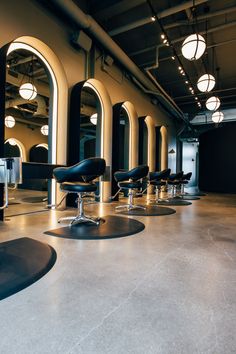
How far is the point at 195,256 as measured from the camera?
193 centimetres

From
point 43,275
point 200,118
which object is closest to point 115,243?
point 43,275

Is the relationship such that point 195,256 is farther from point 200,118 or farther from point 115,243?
point 200,118

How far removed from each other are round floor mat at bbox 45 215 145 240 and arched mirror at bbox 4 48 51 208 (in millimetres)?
3287

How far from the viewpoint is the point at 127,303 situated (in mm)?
1188

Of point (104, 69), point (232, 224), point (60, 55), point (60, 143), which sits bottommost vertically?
point (232, 224)

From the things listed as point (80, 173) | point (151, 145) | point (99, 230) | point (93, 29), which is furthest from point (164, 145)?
point (99, 230)

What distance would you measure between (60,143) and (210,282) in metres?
3.68

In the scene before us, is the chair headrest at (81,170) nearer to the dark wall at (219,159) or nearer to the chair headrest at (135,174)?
the chair headrest at (135,174)

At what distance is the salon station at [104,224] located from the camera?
3.26ft

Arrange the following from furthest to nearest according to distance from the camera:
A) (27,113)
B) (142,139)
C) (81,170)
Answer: (27,113) < (142,139) < (81,170)

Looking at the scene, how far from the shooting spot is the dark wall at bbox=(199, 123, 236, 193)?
10.5 m

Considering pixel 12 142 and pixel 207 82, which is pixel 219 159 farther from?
pixel 12 142

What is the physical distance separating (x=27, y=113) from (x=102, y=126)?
6779mm

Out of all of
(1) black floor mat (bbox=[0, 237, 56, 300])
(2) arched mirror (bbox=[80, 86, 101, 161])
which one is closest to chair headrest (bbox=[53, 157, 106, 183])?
(1) black floor mat (bbox=[0, 237, 56, 300])
